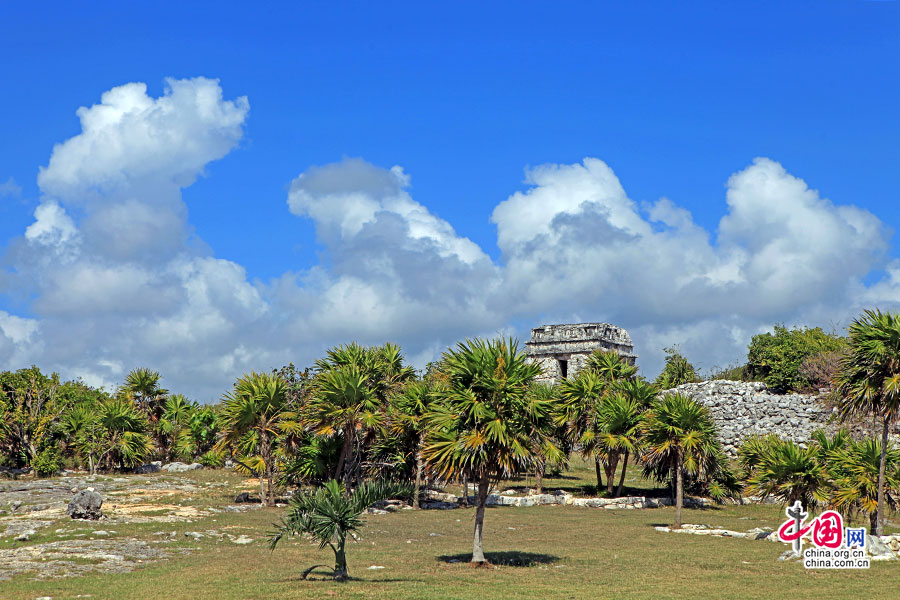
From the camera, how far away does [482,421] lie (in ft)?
80.1

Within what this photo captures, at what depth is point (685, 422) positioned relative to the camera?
37656 millimetres

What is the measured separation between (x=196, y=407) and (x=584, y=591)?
55.2 metres

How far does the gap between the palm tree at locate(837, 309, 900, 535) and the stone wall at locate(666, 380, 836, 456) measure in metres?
32.0

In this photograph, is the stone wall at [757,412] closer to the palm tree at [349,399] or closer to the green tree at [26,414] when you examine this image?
the palm tree at [349,399]

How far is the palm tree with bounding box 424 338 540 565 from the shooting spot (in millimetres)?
24188

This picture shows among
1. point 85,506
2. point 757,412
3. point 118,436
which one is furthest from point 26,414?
point 757,412

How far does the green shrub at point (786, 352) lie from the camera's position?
70375 mm

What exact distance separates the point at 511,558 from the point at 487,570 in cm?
255

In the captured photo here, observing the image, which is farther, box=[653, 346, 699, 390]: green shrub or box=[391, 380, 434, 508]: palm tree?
box=[653, 346, 699, 390]: green shrub

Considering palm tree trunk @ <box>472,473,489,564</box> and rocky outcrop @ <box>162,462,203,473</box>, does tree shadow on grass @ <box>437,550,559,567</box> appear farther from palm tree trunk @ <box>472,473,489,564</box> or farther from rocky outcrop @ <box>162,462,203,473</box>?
rocky outcrop @ <box>162,462,203,473</box>

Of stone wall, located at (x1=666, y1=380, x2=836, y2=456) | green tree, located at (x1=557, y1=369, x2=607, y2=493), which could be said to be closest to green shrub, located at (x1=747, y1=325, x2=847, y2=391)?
stone wall, located at (x1=666, y1=380, x2=836, y2=456)

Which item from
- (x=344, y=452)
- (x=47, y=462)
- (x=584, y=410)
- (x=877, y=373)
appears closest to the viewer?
(x=877, y=373)

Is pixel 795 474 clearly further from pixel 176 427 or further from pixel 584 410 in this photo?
pixel 176 427

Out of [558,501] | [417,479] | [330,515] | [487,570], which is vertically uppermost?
[330,515]
